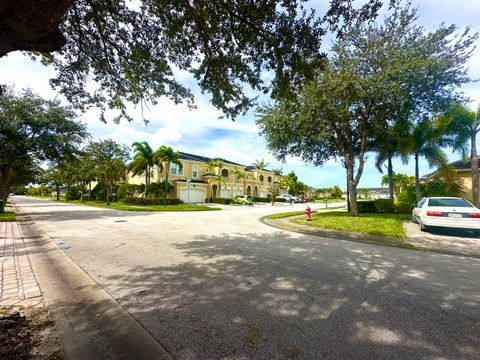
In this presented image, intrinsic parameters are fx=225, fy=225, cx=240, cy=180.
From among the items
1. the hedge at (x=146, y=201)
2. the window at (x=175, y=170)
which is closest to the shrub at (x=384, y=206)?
the hedge at (x=146, y=201)

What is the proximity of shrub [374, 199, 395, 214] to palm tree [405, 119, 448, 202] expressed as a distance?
1.87 metres

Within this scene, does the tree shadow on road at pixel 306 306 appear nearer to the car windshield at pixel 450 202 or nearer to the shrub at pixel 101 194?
the car windshield at pixel 450 202

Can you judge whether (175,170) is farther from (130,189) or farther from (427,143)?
(427,143)

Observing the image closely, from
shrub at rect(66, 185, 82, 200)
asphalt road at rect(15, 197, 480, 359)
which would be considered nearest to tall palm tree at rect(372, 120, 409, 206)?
asphalt road at rect(15, 197, 480, 359)

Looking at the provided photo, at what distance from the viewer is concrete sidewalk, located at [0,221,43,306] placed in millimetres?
3465

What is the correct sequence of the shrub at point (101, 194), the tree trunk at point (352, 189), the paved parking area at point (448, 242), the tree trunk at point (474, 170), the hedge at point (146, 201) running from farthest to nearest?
1. the shrub at point (101, 194)
2. the hedge at point (146, 201)
3. the tree trunk at point (352, 189)
4. the tree trunk at point (474, 170)
5. the paved parking area at point (448, 242)

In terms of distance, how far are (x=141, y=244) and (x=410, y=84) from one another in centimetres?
1532

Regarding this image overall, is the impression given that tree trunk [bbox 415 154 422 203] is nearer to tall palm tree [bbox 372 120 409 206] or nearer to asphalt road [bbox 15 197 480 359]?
tall palm tree [bbox 372 120 409 206]

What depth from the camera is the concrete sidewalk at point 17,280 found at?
11.4ft

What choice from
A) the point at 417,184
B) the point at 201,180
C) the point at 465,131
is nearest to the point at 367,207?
the point at 417,184

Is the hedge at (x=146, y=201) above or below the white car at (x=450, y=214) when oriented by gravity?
below

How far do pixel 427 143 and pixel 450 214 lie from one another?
438 inches

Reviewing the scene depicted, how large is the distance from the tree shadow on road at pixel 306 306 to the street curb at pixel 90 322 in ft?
0.54

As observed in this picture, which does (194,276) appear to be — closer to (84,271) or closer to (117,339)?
(117,339)
